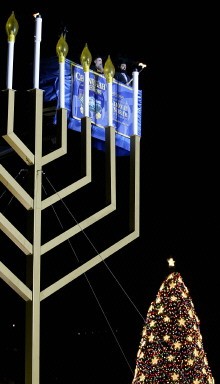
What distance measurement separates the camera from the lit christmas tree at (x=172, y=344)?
545 centimetres

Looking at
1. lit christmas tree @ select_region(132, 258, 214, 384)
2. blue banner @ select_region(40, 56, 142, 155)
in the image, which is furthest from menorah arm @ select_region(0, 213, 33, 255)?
lit christmas tree @ select_region(132, 258, 214, 384)

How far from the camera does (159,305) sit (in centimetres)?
558

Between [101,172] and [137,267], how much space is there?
1.36 meters

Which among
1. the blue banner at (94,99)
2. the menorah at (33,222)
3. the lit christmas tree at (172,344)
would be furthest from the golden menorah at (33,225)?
the lit christmas tree at (172,344)

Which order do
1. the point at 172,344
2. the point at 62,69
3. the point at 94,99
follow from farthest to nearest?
the point at 172,344, the point at 94,99, the point at 62,69

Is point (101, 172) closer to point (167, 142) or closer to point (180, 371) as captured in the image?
point (167, 142)

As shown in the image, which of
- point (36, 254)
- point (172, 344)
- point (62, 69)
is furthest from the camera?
point (172, 344)

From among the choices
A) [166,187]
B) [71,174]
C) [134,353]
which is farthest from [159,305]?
[134,353]

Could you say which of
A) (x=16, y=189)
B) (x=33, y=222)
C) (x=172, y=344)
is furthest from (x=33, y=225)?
(x=172, y=344)

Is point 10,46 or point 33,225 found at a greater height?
point 10,46

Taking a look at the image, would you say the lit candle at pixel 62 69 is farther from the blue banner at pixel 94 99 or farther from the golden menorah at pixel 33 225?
the blue banner at pixel 94 99

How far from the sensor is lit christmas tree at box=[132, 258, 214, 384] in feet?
17.9

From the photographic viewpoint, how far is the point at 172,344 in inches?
217

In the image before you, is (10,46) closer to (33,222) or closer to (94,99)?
(33,222)
